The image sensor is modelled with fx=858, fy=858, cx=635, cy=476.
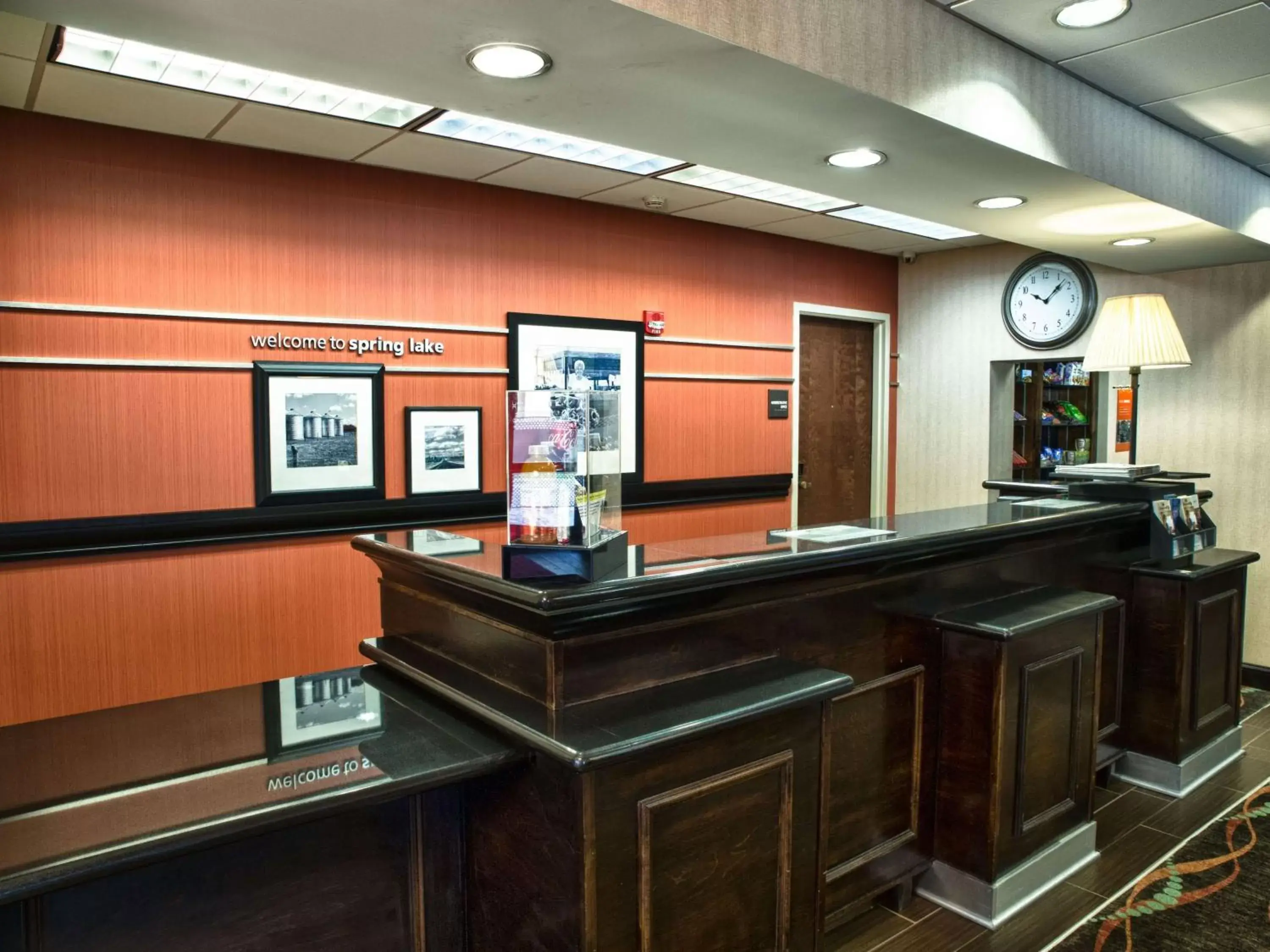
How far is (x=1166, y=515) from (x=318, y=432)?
3.77 m

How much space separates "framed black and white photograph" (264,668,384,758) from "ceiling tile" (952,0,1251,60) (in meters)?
2.70

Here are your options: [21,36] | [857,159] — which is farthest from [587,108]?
[21,36]

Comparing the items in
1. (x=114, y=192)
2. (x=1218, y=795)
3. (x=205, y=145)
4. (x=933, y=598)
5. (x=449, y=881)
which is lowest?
(x=1218, y=795)

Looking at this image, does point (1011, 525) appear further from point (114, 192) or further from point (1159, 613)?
point (114, 192)

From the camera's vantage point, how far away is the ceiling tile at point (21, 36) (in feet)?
8.38

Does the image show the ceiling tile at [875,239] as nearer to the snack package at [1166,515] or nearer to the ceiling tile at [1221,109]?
the ceiling tile at [1221,109]

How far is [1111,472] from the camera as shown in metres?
3.98

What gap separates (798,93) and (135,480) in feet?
9.71

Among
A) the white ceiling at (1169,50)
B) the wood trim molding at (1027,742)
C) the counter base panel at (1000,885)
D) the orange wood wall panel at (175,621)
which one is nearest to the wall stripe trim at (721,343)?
the orange wood wall panel at (175,621)

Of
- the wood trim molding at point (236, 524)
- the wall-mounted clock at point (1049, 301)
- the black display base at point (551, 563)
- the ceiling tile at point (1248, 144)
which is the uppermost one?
the ceiling tile at point (1248, 144)

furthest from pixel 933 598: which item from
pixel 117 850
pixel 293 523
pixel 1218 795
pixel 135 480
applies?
pixel 135 480

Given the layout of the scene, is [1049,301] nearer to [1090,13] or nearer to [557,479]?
[1090,13]

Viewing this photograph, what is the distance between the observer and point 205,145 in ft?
12.1

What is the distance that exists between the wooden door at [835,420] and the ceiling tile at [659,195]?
161 cm
